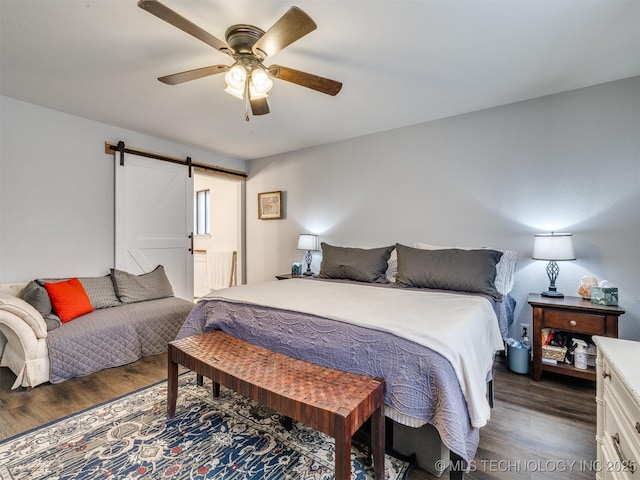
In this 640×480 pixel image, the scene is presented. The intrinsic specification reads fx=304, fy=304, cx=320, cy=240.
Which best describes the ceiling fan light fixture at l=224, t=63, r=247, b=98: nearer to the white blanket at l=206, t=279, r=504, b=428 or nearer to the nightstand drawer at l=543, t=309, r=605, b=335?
the white blanket at l=206, t=279, r=504, b=428

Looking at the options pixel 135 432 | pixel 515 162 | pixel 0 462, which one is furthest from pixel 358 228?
pixel 0 462

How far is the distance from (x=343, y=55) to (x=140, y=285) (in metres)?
3.19

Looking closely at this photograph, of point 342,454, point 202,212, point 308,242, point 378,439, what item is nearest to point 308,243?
point 308,242

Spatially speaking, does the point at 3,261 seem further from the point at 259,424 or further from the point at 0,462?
the point at 259,424

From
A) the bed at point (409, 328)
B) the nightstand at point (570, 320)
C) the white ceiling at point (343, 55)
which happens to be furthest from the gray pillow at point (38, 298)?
the nightstand at point (570, 320)

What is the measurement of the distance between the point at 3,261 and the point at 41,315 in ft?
2.64

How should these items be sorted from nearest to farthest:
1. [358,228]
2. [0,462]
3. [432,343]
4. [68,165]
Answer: [432,343] < [0,462] < [68,165] < [358,228]

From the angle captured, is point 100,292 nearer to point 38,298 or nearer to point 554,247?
point 38,298

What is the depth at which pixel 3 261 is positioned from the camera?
2.82 meters

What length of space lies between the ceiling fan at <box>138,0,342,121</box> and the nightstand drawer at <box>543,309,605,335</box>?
2.41 m

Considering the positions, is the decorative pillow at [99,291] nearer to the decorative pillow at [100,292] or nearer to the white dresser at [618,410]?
the decorative pillow at [100,292]

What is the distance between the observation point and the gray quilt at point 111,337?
2.47 meters

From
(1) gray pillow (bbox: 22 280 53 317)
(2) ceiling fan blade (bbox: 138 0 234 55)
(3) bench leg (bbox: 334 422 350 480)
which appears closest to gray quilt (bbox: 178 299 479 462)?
(3) bench leg (bbox: 334 422 350 480)

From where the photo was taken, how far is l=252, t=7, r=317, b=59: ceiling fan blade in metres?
1.45
